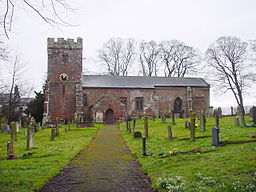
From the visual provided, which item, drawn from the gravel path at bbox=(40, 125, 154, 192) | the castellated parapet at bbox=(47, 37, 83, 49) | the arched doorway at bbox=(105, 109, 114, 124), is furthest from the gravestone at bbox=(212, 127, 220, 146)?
the castellated parapet at bbox=(47, 37, 83, 49)

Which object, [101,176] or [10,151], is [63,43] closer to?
[10,151]

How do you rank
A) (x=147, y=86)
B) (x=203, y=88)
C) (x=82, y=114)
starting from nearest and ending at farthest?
(x=82, y=114), (x=147, y=86), (x=203, y=88)

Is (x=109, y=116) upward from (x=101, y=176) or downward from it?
upward

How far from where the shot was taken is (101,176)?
6.04 metres

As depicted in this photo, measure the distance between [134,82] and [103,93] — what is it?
225 inches

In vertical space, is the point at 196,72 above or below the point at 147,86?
above

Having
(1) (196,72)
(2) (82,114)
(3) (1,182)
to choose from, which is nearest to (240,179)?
(3) (1,182)

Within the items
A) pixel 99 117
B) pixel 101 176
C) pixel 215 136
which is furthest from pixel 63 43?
pixel 101 176

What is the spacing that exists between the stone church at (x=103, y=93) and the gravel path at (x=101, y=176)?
19.6 m

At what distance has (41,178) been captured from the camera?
19.0 ft

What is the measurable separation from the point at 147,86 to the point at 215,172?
1184 inches

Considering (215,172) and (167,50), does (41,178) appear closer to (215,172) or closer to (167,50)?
(215,172)

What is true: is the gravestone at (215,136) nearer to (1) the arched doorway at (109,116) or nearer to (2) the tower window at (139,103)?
(1) the arched doorway at (109,116)

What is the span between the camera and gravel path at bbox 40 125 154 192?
5129mm
